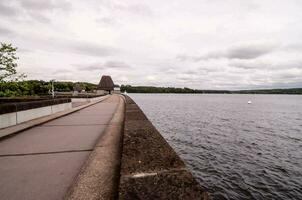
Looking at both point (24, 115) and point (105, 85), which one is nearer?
point (24, 115)

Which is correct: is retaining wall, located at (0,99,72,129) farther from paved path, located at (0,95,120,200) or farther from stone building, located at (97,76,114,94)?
stone building, located at (97,76,114,94)

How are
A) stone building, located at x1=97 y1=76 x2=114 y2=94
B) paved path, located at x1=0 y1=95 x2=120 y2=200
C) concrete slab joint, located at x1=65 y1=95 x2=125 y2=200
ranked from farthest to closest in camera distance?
stone building, located at x1=97 y1=76 x2=114 y2=94 < paved path, located at x1=0 y1=95 x2=120 y2=200 < concrete slab joint, located at x1=65 y1=95 x2=125 y2=200

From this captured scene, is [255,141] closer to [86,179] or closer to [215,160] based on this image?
[215,160]

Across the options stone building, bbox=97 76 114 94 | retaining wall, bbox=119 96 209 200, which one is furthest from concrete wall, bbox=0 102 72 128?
stone building, bbox=97 76 114 94

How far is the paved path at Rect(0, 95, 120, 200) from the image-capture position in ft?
10.6

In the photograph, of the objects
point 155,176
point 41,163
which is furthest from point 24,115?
point 155,176

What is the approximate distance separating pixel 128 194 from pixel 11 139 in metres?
5.96

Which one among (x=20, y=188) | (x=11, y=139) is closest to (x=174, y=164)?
(x=20, y=188)

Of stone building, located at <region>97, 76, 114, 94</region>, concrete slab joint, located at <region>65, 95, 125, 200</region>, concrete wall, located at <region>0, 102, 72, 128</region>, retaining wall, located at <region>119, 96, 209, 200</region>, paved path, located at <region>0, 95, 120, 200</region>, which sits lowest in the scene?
paved path, located at <region>0, 95, 120, 200</region>

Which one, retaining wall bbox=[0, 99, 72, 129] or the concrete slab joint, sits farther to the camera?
retaining wall bbox=[0, 99, 72, 129]

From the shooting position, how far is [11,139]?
659 centimetres

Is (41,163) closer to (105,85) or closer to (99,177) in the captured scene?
(99,177)

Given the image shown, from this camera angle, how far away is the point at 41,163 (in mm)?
4438

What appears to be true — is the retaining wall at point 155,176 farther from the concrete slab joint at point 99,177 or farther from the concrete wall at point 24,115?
the concrete wall at point 24,115
